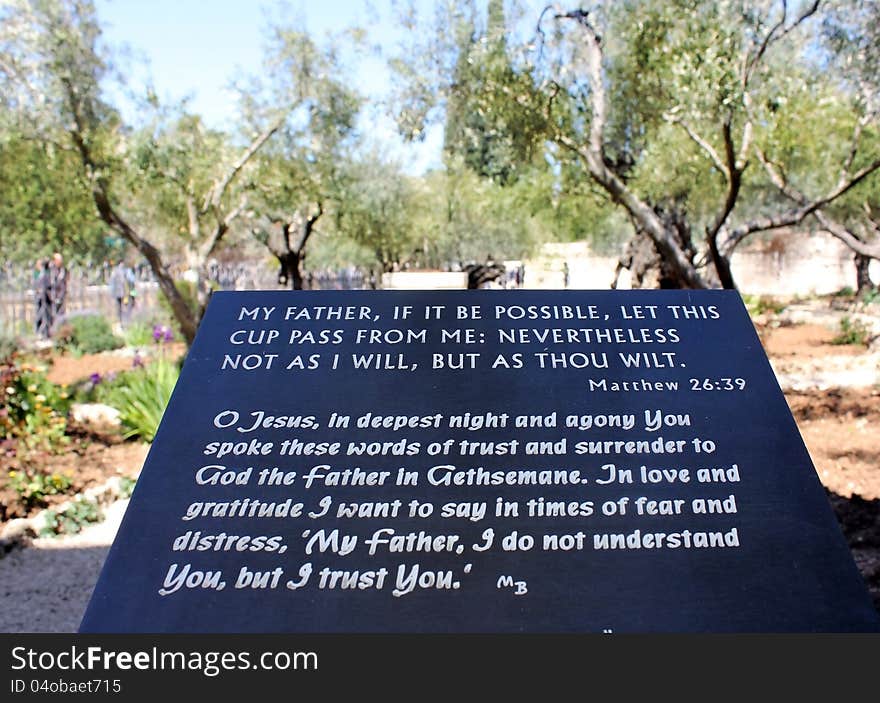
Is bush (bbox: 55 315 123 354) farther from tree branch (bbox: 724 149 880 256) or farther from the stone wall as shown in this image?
the stone wall

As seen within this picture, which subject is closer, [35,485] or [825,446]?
[35,485]

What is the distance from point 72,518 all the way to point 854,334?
1340 centimetres

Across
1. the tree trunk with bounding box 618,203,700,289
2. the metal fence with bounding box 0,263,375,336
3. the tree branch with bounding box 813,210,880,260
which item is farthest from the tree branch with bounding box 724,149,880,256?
the metal fence with bounding box 0,263,375,336

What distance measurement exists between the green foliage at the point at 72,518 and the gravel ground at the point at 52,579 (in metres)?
0.06

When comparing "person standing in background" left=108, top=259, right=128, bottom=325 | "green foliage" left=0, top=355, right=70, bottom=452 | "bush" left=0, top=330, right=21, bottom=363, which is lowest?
"green foliage" left=0, top=355, right=70, bottom=452

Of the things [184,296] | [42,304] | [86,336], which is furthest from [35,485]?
[42,304]

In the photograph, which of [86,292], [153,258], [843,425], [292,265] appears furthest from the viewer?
[292,265]

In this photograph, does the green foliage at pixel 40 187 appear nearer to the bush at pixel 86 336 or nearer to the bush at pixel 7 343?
the bush at pixel 86 336

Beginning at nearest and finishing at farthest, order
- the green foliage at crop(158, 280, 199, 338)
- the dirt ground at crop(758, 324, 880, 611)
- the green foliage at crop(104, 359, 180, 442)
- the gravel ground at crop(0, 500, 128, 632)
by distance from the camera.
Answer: the gravel ground at crop(0, 500, 128, 632) < the dirt ground at crop(758, 324, 880, 611) < the green foliage at crop(104, 359, 180, 442) < the green foliage at crop(158, 280, 199, 338)

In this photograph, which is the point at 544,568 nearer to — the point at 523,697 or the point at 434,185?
the point at 523,697

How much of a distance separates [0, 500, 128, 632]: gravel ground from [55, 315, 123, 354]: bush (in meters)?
9.64

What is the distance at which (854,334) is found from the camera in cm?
1411

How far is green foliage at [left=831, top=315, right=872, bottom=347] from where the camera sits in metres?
13.9

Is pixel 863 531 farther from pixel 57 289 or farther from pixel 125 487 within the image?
pixel 57 289
